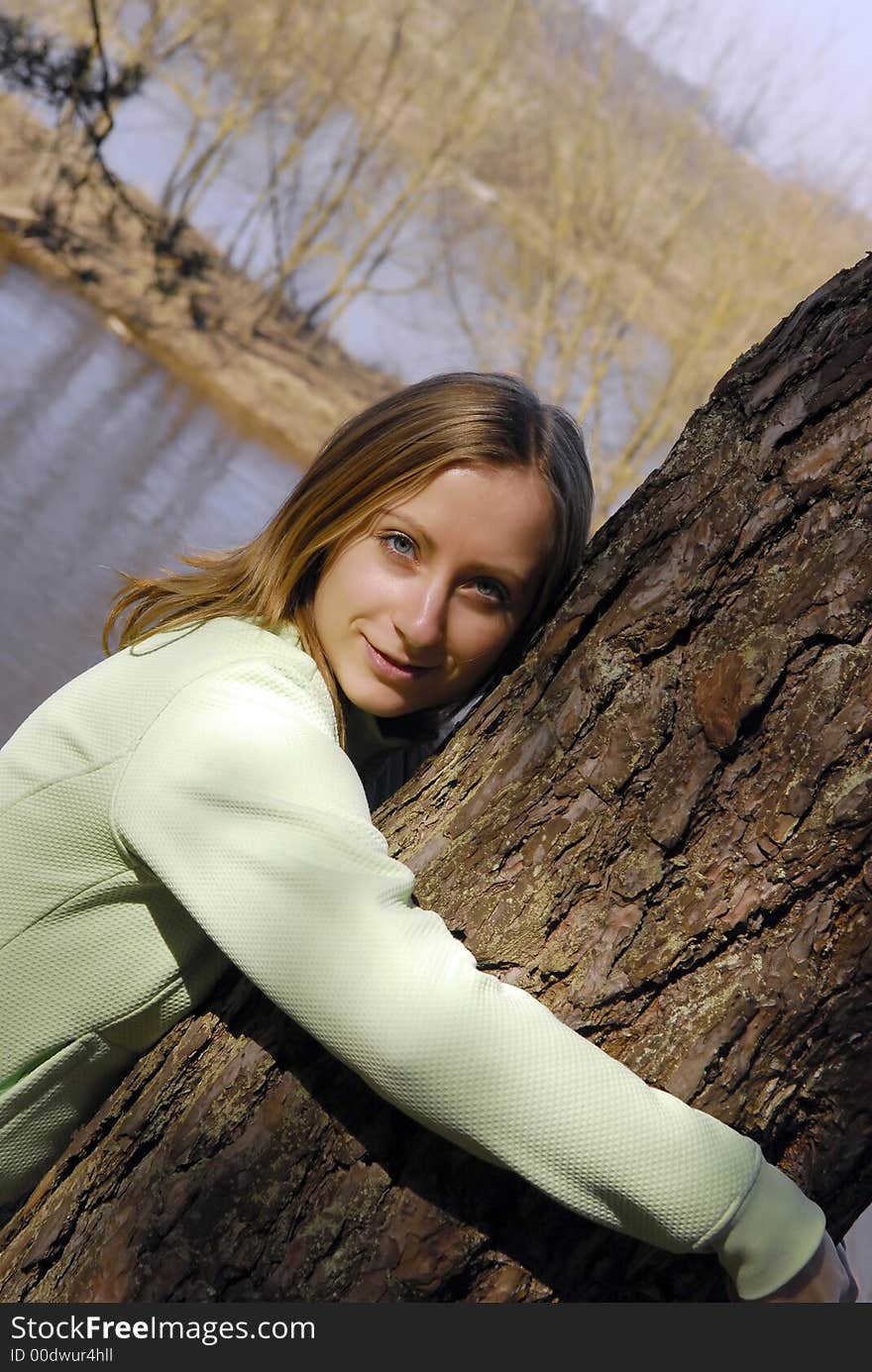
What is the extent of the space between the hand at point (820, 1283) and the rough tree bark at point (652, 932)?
0.07m

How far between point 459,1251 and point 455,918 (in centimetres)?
29

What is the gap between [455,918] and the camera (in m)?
1.25

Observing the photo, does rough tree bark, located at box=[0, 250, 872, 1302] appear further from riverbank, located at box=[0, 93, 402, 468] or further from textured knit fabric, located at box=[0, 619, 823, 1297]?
riverbank, located at box=[0, 93, 402, 468]

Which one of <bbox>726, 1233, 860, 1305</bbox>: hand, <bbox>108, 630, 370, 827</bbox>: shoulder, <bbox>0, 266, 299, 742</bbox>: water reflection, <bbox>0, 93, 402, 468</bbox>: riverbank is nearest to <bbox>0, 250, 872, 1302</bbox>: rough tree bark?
<bbox>726, 1233, 860, 1305</bbox>: hand

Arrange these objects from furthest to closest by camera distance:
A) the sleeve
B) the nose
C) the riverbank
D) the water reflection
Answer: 1. the riverbank
2. the water reflection
3. the nose
4. the sleeve

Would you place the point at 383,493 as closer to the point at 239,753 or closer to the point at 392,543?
the point at 392,543

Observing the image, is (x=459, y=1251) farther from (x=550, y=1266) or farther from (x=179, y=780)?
(x=179, y=780)

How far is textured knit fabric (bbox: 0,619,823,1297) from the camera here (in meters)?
1.06

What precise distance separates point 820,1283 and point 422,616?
0.71 metres

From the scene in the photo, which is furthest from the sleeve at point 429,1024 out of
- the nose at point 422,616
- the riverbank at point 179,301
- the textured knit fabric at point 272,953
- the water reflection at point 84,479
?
the riverbank at point 179,301

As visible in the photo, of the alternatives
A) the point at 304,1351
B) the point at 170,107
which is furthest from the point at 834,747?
the point at 170,107

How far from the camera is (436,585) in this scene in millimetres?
1396

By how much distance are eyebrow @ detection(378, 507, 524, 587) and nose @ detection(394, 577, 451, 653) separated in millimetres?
44

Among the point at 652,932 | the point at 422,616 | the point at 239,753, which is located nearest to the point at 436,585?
the point at 422,616
